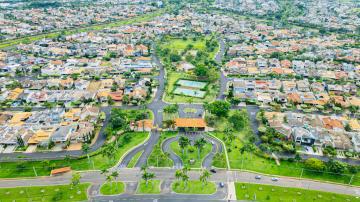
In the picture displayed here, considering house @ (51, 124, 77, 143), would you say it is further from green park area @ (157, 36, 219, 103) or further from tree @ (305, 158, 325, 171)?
tree @ (305, 158, 325, 171)

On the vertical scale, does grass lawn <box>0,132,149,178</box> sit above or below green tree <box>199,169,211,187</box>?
below

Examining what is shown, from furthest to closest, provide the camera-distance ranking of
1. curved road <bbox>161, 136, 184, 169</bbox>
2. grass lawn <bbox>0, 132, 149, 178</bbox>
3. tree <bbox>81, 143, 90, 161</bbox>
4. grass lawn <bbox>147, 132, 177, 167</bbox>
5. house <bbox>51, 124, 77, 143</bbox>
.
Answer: house <bbox>51, 124, 77, 143</bbox>
tree <bbox>81, 143, 90, 161</bbox>
curved road <bbox>161, 136, 184, 169</bbox>
grass lawn <bbox>147, 132, 177, 167</bbox>
grass lawn <bbox>0, 132, 149, 178</bbox>

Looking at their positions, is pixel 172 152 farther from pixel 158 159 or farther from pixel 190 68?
pixel 190 68

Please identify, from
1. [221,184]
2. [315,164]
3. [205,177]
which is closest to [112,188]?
[205,177]

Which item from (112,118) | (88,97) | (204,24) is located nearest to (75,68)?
(88,97)

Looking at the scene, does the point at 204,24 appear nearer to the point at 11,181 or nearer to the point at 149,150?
the point at 149,150

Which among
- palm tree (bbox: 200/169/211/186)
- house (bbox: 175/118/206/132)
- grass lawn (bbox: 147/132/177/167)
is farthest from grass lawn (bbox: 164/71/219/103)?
palm tree (bbox: 200/169/211/186)

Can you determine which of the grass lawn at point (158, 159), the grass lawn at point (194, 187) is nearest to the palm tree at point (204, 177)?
the grass lawn at point (194, 187)
